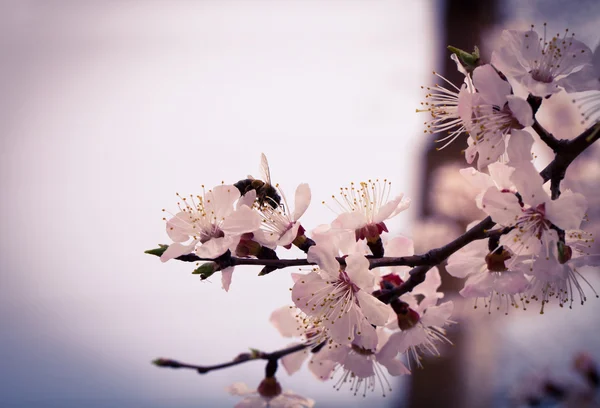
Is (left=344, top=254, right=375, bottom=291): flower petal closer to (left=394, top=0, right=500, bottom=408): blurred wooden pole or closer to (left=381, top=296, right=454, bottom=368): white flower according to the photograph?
(left=381, top=296, right=454, bottom=368): white flower

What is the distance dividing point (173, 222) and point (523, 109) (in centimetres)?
36

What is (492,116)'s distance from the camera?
461 mm

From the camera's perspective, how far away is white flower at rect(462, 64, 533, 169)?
0.43 m

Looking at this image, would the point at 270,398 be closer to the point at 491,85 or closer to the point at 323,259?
the point at 323,259

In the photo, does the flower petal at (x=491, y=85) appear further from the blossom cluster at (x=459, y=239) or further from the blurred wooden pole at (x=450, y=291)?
the blurred wooden pole at (x=450, y=291)

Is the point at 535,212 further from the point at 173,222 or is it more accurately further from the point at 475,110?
the point at 173,222

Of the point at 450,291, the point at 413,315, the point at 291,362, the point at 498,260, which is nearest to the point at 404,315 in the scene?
the point at 413,315

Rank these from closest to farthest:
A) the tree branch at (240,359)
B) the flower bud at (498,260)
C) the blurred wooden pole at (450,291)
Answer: the flower bud at (498,260)
the tree branch at (240,359)
the blurred wooden pole at (450,291)

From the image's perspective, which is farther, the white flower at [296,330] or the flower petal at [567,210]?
the white flower at [296,330]

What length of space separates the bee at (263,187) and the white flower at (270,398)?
0.34m

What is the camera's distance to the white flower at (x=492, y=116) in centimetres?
43

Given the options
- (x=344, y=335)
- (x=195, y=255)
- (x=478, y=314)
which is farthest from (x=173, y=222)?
(x=478, y=314)

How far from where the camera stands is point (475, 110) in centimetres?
46

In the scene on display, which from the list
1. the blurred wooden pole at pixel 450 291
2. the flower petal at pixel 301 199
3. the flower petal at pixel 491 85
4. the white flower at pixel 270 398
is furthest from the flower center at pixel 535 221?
the blurred wooden pole at pixel 450 291
